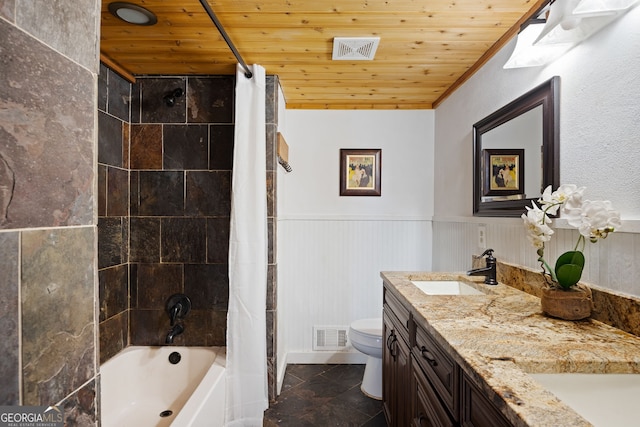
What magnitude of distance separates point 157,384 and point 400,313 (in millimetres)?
1712

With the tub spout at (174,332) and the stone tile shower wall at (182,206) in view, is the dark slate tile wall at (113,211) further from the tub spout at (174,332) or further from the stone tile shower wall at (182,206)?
the tub spout at (174,332)

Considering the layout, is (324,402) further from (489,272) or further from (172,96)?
(172,96)

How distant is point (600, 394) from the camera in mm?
745

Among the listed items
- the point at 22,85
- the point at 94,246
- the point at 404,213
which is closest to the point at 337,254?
the point at 404,213

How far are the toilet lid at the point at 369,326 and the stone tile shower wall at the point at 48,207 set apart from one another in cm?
179

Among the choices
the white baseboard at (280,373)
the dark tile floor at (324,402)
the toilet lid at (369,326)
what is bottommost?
the dark tile floor at (324,402)

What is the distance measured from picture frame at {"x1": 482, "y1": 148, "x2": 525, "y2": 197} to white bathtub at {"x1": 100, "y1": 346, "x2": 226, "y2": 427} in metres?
1.92

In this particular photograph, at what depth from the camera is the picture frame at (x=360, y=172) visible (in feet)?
8.87

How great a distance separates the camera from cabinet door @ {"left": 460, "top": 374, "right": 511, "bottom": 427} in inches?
27.2

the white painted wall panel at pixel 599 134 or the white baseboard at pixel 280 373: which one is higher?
the white painted wall panel at pixel 599 134

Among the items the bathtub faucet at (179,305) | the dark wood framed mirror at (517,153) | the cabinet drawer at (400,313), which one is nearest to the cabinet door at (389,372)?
the cabinet drawer at (400,313)

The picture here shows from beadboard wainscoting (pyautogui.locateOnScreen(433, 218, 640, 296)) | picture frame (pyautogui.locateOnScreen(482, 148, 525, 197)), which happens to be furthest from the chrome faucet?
picture frame (pyautogui.locateOnScreen(482, 148, 525, 197))

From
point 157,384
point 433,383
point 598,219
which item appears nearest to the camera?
point 598,219

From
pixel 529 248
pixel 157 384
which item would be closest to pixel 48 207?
pixel 529 248
